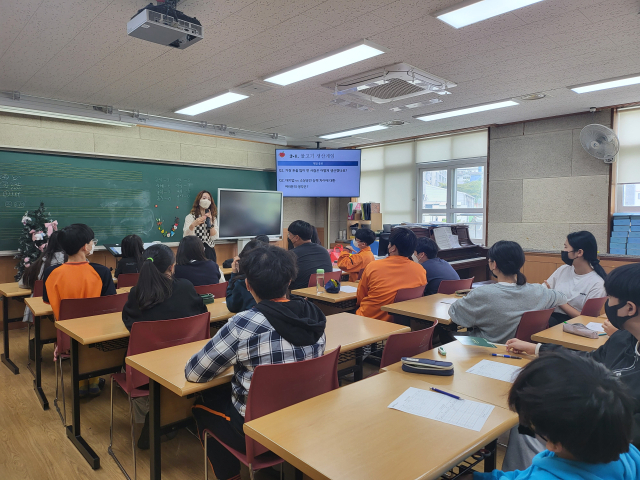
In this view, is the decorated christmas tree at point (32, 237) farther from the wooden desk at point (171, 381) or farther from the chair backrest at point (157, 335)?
the wooden desk at point (171, 381)

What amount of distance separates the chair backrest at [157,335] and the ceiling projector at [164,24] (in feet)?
5.58

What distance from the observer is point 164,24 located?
2.48m

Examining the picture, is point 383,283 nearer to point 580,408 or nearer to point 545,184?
point 580,408

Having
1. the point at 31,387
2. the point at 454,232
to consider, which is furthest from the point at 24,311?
the point at 454,232

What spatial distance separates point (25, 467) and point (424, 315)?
245cm

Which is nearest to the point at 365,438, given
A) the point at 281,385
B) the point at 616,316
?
the point at 281,385

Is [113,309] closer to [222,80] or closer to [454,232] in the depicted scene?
[222,80]

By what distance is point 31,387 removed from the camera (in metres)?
3.36

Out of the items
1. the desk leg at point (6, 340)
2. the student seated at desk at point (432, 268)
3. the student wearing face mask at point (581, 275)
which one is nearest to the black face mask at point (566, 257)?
the student wearing face mask at point (581, 275)

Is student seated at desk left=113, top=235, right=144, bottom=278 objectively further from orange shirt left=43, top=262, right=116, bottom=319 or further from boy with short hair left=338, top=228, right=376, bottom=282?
boy with short hair left=338, top=228, right=376, bottom=282

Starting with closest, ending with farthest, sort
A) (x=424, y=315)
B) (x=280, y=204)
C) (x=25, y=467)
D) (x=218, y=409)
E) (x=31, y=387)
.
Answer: (x=218, y=409)
(x=25, y=467)
(x=424, y=315)
(x=31, y=387)
(x=280, y=204)

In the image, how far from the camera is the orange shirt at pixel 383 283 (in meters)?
3.30

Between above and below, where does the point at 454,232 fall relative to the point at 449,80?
below

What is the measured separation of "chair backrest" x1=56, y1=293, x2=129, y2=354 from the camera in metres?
2.66
